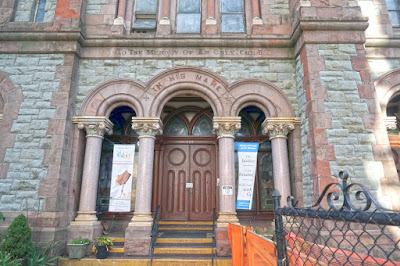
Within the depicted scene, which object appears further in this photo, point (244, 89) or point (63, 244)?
point (244, 89)

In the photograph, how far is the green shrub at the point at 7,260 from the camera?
16.8 ft

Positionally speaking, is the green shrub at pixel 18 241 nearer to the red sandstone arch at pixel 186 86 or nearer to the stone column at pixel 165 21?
the red sandstone arch at pixel 186 86

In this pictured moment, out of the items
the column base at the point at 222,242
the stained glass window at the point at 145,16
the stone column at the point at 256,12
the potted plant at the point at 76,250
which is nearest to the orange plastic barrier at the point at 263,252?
the column base at the point at 222,242

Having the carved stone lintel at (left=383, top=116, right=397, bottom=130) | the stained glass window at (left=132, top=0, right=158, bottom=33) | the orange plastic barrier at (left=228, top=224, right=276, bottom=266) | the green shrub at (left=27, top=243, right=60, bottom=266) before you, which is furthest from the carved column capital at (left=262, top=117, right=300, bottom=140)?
the green shrub at (left=27, top=243, right=60, bottom=266)

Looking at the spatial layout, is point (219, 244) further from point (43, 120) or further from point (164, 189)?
point (43, 120)

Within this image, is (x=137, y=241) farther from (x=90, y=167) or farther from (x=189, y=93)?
(x=189, y=93)

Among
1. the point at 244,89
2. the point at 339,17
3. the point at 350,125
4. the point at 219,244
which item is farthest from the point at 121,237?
the point at 339,17

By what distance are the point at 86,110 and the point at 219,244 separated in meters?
5.51

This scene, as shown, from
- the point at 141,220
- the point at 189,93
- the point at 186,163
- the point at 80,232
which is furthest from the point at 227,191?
the point at 80,232

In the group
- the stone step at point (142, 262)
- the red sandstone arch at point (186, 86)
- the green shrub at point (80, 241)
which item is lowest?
the stone step at point (142, 262)

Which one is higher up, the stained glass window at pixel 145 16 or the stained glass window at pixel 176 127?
the stained glass window at pixel 145 16

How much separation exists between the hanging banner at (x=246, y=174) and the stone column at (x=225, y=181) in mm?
260

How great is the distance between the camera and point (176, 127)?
10.0 metres

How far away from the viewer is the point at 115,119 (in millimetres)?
9766
